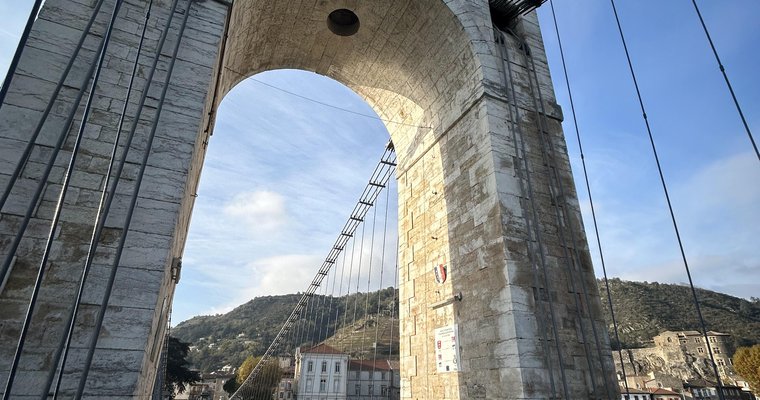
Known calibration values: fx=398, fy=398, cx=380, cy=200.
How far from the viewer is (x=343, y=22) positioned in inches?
262

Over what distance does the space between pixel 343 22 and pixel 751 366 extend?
146 ft

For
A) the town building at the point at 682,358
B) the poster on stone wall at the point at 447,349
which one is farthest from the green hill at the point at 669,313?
the poster on stone wall at the point at 447,349

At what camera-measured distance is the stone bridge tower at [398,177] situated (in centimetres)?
276

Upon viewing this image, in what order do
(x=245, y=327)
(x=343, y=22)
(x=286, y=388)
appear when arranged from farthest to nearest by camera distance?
(x=245, y=327), (x=286, y=388), (x=343, y=22)

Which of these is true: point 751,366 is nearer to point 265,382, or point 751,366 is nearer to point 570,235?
point 265,382

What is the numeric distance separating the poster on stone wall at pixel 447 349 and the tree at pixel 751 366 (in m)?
42.1

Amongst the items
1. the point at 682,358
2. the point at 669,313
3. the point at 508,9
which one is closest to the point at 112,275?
the point at 508,9

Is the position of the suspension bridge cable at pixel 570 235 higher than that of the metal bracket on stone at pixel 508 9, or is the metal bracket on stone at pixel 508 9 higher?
the metal bracket on stone at pixel 508 9

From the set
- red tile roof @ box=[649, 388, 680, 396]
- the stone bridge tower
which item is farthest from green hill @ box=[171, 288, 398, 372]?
the stone bridge tower

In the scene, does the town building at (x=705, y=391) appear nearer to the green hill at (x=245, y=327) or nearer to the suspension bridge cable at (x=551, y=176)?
the green hill at (x=245, y=327)

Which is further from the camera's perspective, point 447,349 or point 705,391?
point 705,391

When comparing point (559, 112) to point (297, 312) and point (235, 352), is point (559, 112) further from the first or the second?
point (235, 352)

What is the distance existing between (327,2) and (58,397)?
5775 mm

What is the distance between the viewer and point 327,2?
20.2 feet
